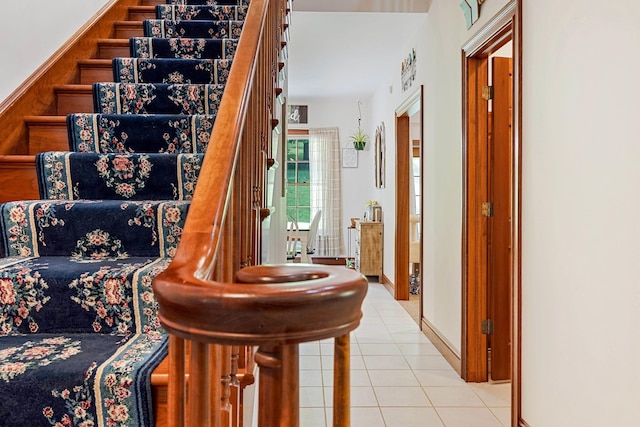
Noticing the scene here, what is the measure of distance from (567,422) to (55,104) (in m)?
2.77

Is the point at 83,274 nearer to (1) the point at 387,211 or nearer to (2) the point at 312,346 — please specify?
(2) the point at 312,346

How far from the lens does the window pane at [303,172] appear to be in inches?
314

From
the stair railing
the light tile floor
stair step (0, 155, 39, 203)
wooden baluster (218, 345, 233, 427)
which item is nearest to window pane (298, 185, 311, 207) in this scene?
the light tile floor

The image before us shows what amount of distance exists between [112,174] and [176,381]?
1413mm

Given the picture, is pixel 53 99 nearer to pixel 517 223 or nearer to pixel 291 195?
pixel 517 223

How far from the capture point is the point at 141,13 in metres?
3.27

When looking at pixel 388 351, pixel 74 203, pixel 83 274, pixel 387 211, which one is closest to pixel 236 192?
pixel 83 274

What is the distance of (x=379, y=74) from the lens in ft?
19.9

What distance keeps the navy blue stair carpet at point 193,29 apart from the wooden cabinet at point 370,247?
3.83m

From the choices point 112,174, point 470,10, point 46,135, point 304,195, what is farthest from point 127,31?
point 304,195

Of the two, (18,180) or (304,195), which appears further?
(304,195)

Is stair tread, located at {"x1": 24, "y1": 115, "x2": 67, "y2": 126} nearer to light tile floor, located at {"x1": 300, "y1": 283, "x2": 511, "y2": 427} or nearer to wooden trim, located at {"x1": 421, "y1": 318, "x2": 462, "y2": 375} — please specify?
light tile floor, located at {"x1": 300, "y1": 283, "x2": 511, "y2": 427}

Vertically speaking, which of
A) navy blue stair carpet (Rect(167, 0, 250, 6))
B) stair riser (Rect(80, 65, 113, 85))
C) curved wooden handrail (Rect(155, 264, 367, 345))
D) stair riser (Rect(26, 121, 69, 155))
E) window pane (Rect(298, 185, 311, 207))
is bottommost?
curved wooden handrail (Rect(155, 264, 367, 345))

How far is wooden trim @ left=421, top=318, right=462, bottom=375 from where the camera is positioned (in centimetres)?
304
